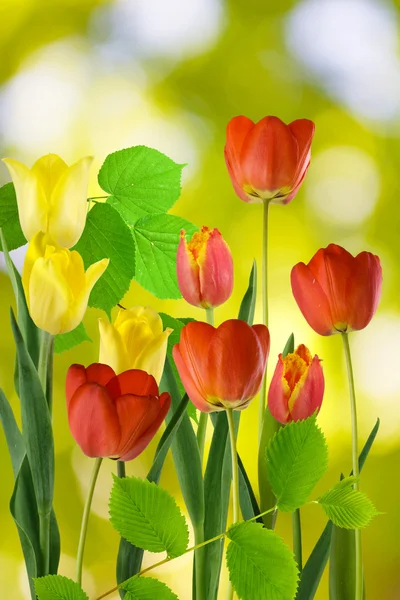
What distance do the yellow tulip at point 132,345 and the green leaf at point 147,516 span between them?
6 centimetres

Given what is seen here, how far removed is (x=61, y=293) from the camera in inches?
10.6

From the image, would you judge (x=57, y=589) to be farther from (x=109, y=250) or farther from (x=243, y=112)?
(x=243, y=112)

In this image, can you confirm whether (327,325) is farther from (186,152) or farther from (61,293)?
(186,152)

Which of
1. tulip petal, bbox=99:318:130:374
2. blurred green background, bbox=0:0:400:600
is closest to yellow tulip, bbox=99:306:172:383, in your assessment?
tulip petal, bbox=99:318:130:374

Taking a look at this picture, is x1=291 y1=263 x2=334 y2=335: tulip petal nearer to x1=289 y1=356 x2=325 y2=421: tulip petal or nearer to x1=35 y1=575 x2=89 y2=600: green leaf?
x1=289 y1=356 x2=325 y2=421: tulip petal

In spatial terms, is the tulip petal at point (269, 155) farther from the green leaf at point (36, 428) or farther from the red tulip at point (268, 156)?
the green leaf at point (36, 428)

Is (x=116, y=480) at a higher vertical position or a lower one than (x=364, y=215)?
lower

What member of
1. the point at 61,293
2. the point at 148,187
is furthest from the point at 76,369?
the point at 148,187

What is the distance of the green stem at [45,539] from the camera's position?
0.28 meters

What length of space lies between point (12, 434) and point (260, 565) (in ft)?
0.41

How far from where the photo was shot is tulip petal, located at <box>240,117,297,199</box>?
0.32 m

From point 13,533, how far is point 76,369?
1.42 feet

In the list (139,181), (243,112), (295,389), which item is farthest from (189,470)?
(243,112)

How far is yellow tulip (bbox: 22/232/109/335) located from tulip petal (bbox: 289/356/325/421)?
0.30ft
